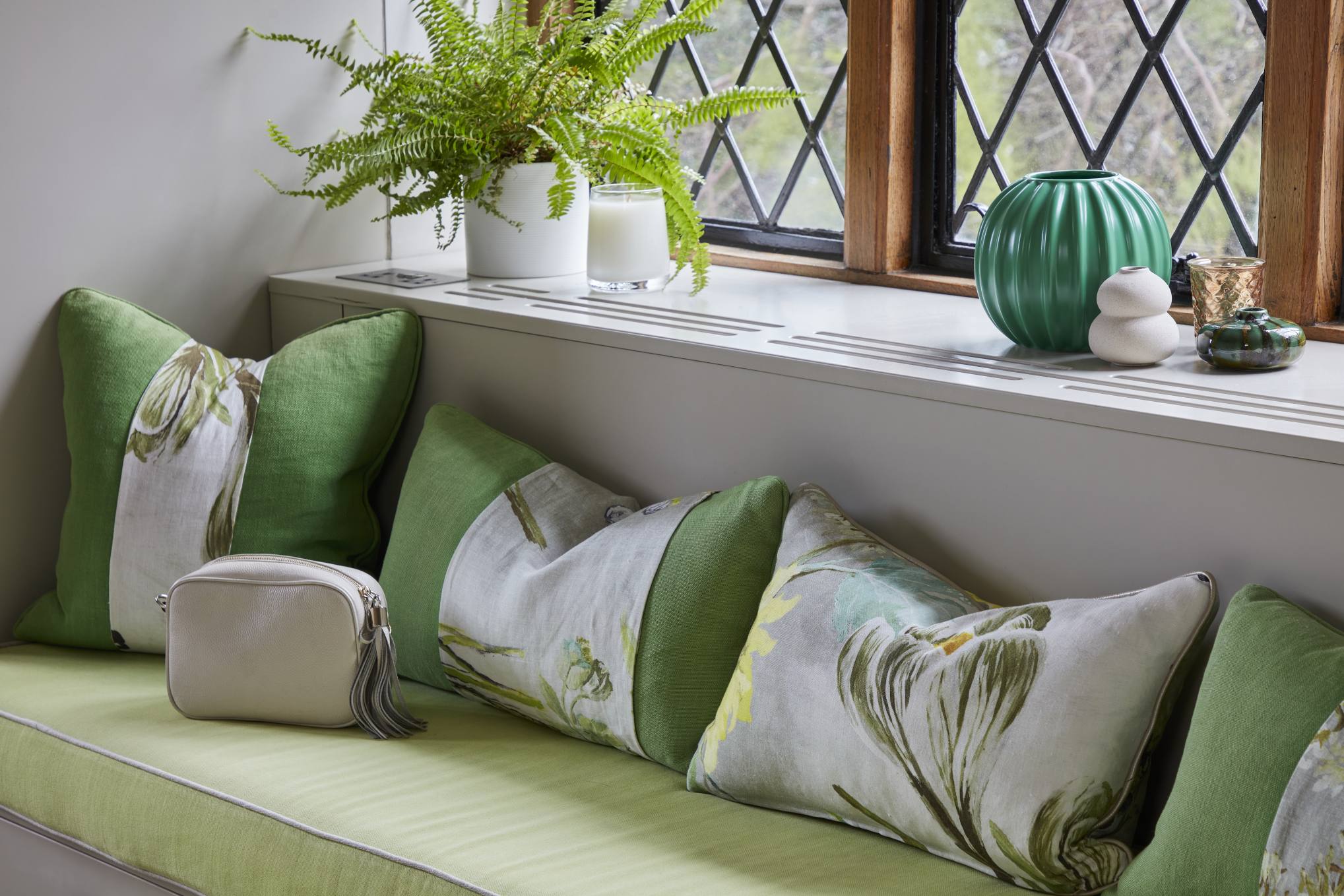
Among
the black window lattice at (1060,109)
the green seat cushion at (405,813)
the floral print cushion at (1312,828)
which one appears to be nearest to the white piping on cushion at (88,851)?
the green seat cushion at (405,813)

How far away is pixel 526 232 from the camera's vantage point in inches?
79.7

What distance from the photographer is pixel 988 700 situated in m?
1.22

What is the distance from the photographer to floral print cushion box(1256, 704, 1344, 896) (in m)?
1.00

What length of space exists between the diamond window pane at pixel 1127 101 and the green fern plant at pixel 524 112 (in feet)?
0.93

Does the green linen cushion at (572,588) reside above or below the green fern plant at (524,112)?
below

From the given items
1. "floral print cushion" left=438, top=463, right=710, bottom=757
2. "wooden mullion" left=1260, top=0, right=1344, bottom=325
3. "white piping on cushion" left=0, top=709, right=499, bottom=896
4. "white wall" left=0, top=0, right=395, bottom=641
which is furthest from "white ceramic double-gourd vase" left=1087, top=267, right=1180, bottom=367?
"white wall" left=0, top=0, right=395, bottom=641

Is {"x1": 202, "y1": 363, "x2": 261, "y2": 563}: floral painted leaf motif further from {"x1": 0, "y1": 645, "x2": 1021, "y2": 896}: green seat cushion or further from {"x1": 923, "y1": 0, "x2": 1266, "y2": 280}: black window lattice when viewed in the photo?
{"x1": 923, "y1": 0, "x2": 1266, "y2": 280}: black window lattice

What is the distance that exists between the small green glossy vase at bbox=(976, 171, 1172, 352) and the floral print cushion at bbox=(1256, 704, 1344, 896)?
1.92 ft

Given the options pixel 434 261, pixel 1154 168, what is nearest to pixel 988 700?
pixel 1154 168

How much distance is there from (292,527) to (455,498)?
28cm

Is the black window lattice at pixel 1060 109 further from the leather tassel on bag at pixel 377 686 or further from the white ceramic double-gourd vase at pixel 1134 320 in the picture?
the leather tassel on bag at pixel 377 686

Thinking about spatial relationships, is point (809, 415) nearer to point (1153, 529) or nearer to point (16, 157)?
point (1153, 529)

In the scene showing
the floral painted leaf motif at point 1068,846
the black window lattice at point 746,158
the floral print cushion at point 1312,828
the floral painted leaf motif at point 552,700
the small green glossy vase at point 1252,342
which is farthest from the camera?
the black window lattice at point 746,158

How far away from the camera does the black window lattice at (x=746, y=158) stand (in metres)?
2.09
